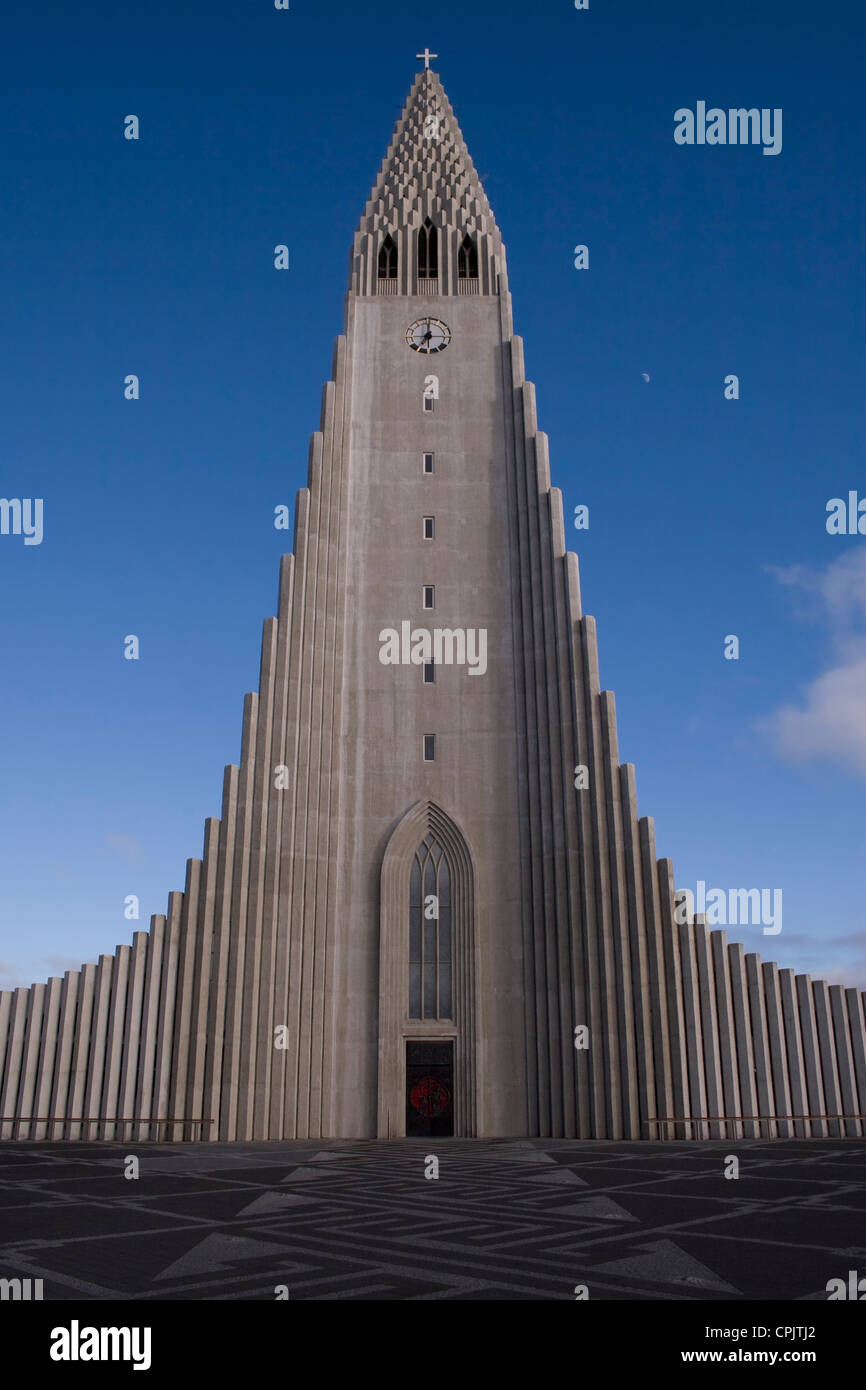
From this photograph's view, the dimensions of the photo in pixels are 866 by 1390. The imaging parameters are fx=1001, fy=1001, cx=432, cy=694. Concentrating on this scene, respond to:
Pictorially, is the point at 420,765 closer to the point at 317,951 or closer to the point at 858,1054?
the point at 317,951

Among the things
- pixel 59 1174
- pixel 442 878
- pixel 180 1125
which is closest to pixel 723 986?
pixel 442 878

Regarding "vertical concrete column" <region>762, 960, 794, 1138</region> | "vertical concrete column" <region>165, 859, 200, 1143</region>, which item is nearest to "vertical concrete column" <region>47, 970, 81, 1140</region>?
"vertical concrete column" <region>165, 859, 200, 1143</region>

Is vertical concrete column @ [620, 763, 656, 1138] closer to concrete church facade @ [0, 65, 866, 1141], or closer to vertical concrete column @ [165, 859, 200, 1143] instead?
concrete church facade @ [0, 65, 866, 1141]

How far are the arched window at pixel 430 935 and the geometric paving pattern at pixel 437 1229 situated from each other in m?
10.9

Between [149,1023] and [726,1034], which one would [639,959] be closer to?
[726,1034]

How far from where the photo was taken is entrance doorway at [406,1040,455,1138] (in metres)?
30.2

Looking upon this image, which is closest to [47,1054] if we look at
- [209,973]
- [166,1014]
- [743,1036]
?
[166,1014]

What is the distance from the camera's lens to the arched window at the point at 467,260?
39.9 metres

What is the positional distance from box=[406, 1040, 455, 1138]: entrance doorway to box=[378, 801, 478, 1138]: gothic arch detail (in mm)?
294

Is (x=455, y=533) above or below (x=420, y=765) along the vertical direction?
above

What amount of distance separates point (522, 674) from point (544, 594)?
2.77 meters

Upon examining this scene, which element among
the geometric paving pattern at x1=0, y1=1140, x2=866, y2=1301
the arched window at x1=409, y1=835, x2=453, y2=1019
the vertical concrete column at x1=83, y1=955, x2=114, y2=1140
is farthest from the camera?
the arched window at x1=409, y1=835, x2=453, y2=1019
